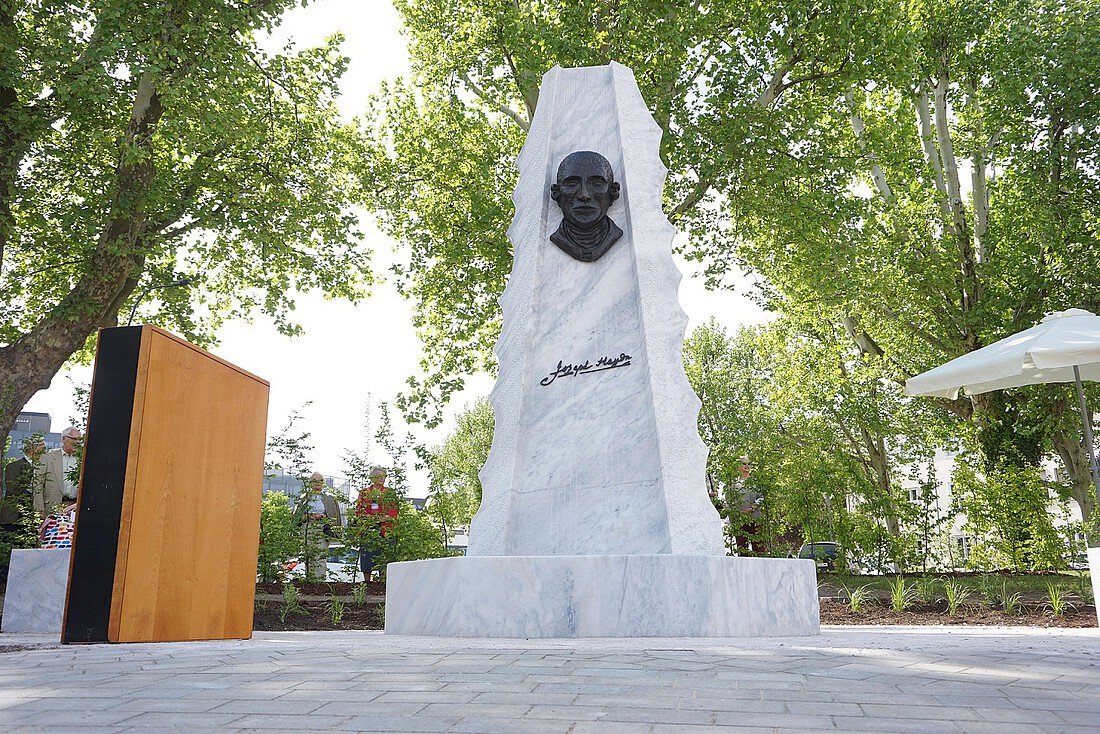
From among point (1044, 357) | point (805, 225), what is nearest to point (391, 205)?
point (805, 225)

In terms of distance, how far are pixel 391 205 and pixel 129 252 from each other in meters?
6.16

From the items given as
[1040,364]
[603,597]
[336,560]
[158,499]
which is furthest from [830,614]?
[158,499]

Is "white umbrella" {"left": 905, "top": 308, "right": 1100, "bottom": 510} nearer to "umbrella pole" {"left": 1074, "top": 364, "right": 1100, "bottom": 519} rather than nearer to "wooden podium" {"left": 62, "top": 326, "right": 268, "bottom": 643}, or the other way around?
"umbrella pole" {"left": 1074, "top": 364, "right": 1100, "bottom": 519}

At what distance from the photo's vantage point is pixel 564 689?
107 inches

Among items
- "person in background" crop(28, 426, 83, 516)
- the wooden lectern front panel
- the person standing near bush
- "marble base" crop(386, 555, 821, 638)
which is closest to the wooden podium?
the wooden lectern front panel

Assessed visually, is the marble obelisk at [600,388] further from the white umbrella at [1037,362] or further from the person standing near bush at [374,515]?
the person standing near bush at [374,515]

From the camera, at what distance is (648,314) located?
21.9 feet

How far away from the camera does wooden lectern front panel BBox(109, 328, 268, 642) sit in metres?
5.12

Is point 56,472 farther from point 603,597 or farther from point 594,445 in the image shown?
point 603,597

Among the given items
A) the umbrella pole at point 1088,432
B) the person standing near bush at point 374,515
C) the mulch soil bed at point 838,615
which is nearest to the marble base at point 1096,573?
the umbrella pole at point 1088,432

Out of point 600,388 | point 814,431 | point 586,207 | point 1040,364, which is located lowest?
point 600,388

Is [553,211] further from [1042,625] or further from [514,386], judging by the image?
[1042,625]
